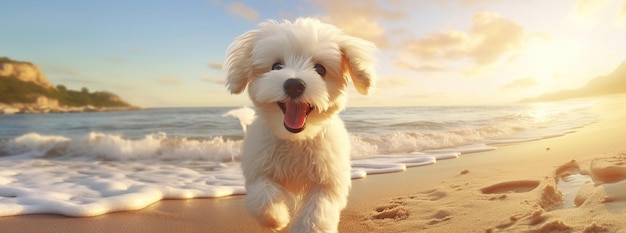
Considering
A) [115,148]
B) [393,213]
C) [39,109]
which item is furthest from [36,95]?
[393,213]

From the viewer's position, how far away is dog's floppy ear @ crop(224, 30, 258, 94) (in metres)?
3.17

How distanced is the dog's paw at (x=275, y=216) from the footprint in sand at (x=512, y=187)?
2.54m

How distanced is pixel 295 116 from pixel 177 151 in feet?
25.8

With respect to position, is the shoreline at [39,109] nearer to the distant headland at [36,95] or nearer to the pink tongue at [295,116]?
the distant headland at [36,95]

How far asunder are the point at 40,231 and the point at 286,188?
2.61 meters

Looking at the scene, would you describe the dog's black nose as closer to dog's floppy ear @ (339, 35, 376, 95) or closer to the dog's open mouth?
the dog's open mouth

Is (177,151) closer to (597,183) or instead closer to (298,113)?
(298,113)

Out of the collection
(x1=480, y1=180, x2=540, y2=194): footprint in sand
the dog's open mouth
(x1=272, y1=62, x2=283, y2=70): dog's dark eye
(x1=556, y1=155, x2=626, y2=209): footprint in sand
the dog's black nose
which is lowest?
(x1=480, y1=180, x2=540, y2=194): footprint in sand

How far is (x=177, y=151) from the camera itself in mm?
10055

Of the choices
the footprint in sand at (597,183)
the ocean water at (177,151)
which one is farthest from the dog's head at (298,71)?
the footprint in sand at (597,183)

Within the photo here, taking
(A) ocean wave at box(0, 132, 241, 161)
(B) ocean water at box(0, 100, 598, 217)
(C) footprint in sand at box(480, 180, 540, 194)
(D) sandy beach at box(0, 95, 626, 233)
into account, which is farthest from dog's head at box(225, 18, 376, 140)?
(A) ocean wave at box(0, 132, 241, 161)

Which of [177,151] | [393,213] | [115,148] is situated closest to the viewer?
[393,213]

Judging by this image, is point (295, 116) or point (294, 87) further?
point (295, 116)

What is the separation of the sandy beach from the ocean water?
40cm
